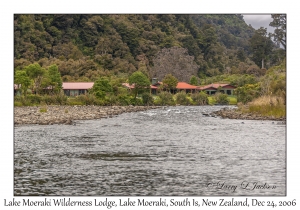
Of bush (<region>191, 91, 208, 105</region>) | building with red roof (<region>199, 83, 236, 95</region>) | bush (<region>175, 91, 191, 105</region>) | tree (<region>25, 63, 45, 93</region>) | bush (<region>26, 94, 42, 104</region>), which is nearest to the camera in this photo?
bush (<region>26, 94, 42, 104</region>)

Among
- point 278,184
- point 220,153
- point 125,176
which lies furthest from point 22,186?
point 220,153

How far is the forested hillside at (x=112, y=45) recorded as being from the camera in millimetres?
124062

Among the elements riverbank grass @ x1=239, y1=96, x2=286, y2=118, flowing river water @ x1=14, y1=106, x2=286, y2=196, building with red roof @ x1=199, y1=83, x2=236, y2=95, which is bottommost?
flowing river water @ x1=14, y1=106, x2=286, y2=196

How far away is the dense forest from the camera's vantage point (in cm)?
12288

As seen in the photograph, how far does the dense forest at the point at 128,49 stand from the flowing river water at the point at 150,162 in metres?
72.0

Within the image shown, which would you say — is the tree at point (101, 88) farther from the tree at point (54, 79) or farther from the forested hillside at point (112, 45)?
the forested hillside at point (112, 45)

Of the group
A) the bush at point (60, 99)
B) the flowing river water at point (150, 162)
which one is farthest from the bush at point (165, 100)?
the flowing river water at point (150, 162)

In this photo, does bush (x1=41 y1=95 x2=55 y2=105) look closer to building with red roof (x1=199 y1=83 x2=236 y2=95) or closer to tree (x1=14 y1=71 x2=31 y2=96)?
tree (x1=14 y1=71 x2=31 y2=96)

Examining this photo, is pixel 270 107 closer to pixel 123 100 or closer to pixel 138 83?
pixel 123 100

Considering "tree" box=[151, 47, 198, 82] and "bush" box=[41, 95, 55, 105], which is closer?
"bush" box=[41, 95, 55, 105]

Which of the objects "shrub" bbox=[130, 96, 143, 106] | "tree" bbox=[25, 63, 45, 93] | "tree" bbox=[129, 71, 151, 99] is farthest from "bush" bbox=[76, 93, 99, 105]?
"tree" bbox=[129, 71, 151, 99]

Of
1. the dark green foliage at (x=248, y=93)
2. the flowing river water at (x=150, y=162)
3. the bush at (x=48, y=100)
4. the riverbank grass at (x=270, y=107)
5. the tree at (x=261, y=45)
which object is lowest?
the flowing river water at (x=150, y=162)

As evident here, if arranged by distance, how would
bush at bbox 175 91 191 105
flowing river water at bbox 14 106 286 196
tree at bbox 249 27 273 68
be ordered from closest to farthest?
flowing river water at bbox 14 106 286 196 → bush at bbox 175 91 191 105 → tree at bbox 249 27 273 68

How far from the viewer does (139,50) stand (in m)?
149
